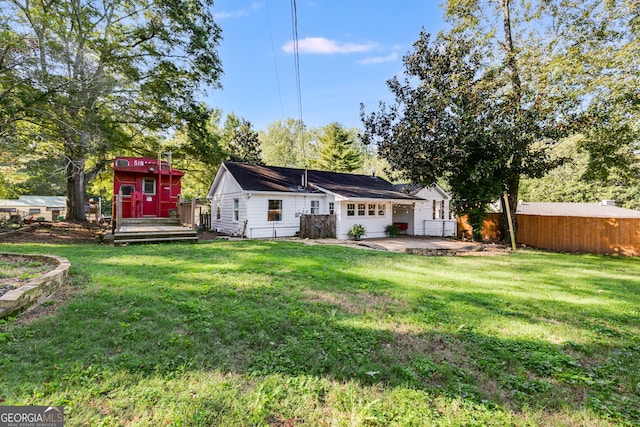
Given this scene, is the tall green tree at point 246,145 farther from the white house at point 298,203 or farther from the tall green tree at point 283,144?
the white house at point 298,203

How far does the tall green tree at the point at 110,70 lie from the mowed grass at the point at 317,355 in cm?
840

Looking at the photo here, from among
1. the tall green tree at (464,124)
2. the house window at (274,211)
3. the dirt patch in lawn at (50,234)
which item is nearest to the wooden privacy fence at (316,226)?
the house window at (274,211)

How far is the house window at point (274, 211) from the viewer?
53.7 feet

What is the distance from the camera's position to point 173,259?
7.35 m

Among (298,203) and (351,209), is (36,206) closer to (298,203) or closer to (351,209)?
(298,203)

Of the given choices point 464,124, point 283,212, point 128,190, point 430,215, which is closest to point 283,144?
point 430,215

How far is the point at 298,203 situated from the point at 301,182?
2.09 metres

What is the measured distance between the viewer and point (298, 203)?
675 inches

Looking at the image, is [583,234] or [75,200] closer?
[583,234]

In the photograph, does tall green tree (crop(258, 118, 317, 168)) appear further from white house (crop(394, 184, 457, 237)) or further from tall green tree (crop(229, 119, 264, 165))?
white house (crop(394, 184, 457, 237))

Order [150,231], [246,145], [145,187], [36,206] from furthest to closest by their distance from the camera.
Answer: [36,206], [246,145], [145,187], [150,231]

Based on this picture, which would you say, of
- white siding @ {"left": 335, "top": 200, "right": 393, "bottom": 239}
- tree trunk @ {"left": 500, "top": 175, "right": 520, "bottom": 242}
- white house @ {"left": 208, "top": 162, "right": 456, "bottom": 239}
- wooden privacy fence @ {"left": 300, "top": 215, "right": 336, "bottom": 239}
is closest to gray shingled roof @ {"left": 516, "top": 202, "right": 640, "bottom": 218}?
white house @ {"left": 208, "top": 162, "right": 456, "bottom": 239}

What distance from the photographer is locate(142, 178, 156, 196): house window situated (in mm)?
13953

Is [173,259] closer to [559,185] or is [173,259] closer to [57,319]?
[57,319]
